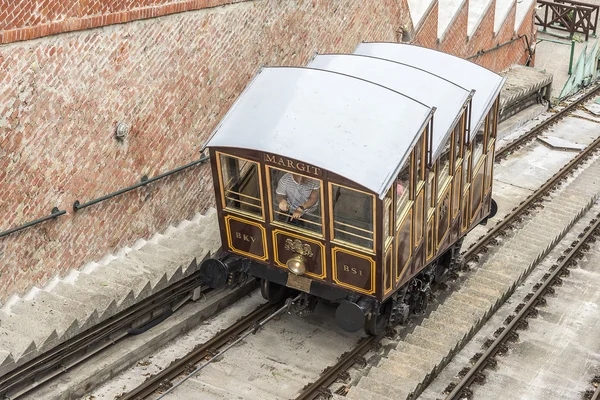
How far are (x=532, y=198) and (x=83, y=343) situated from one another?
9967mm

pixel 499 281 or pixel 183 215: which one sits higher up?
pixel 183 215

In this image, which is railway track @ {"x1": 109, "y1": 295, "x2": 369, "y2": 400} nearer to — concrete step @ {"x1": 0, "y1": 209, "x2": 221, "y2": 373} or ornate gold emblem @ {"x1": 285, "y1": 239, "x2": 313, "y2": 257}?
concrete step @ {"x1": 0, "y1": 209, "x2": 221, "y2": 373}

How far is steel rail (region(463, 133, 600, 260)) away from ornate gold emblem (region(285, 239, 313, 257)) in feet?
15.0

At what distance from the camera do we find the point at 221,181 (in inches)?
443

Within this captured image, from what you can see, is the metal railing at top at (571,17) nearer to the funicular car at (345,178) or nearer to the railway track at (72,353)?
the funicular car at (345,178)

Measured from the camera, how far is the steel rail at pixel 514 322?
36.1ft

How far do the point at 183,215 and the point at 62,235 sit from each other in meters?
2.63

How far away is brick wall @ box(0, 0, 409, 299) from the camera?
11055mm

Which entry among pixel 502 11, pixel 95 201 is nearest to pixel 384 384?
pixel 95 201

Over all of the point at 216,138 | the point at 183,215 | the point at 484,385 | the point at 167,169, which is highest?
the point at 216,138

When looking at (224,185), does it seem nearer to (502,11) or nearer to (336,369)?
(336,369)

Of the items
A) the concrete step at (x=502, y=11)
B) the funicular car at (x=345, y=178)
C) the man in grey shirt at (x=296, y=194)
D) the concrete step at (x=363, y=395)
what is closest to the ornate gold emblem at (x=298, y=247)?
the funicular car at (x=345, y=178)

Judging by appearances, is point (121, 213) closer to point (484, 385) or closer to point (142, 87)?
point (142, 87)

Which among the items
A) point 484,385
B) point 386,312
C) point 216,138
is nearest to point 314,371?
point 386,312
